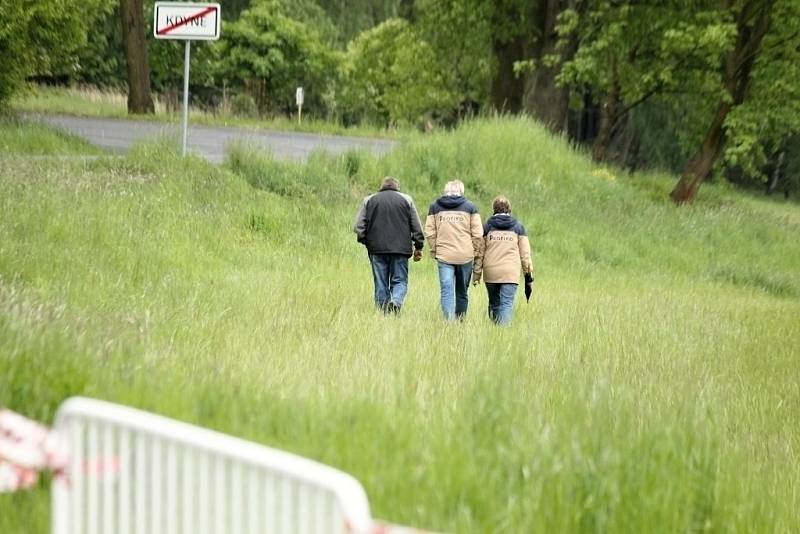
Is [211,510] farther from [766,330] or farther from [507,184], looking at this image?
[507,184]

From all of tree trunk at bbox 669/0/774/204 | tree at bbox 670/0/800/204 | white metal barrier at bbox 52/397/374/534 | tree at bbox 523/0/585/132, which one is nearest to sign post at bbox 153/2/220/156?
tree at bbox 523/0/585/132

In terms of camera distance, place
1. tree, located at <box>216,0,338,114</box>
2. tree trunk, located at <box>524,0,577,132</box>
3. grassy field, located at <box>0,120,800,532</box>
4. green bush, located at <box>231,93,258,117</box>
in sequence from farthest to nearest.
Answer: tree, located at <box>216,0,338,114</box> < green bush, located at <box>231,93,258,117</box> < tree trunk, located at <box>524,0,577,132</box> < grassy field, located at <box>0,120,800,532</box>

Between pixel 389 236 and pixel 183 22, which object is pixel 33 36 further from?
pixel 389 236

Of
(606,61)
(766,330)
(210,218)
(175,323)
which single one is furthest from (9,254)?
(606,61)

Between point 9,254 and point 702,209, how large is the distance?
21406mm

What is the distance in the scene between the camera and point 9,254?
381 inches

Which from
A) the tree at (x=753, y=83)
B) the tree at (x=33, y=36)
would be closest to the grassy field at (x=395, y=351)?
the tree at (x=33, y=36)

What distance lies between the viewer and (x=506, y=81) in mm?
32938

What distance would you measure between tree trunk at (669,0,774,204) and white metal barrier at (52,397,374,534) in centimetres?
2555

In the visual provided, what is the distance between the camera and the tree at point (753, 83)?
26.1m

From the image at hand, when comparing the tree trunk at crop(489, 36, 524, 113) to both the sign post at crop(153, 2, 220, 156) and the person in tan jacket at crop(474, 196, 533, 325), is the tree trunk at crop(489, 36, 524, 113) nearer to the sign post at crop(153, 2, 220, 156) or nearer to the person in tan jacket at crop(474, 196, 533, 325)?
the sign post at crop(153, 2, 220, 156)

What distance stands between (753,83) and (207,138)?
14.2m

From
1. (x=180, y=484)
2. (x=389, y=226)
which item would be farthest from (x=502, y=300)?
(x=180, y=484)

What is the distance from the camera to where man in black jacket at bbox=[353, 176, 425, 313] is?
11.5 metres
